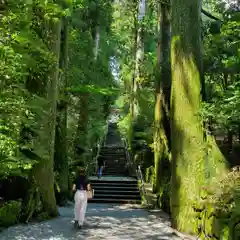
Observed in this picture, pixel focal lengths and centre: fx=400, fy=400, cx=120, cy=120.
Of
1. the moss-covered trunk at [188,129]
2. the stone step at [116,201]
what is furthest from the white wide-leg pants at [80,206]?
the stone step at [116,201]

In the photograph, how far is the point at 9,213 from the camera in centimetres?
913

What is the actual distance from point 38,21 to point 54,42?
0.80m

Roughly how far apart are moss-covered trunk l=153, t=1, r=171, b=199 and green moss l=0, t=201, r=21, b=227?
6635mm

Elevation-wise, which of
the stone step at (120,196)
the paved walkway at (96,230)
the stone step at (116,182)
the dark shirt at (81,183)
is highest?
the dark shirt at (81,183)

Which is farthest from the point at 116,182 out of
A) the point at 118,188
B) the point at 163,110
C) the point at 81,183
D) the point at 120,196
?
the point at 81,183

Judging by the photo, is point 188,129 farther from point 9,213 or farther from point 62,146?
point 62,146

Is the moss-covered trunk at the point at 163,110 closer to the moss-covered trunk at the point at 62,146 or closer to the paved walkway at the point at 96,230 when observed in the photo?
the moss-covered trunk at the point at 62,146

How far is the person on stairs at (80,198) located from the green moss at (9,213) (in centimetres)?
148

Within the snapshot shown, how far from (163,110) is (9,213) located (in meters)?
8.30

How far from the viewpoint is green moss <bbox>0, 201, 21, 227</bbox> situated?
29.2 feet

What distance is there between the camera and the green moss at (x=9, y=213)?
889 cm

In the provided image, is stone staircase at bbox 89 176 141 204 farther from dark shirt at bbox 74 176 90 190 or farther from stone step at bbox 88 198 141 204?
dark shirt at bbox 74 176 90 190

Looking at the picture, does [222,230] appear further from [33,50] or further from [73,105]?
[73,105]

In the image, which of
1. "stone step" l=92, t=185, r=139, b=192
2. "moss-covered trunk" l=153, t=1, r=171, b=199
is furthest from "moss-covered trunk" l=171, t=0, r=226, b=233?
"stone step" l=92, t=185, r=139, b=192
